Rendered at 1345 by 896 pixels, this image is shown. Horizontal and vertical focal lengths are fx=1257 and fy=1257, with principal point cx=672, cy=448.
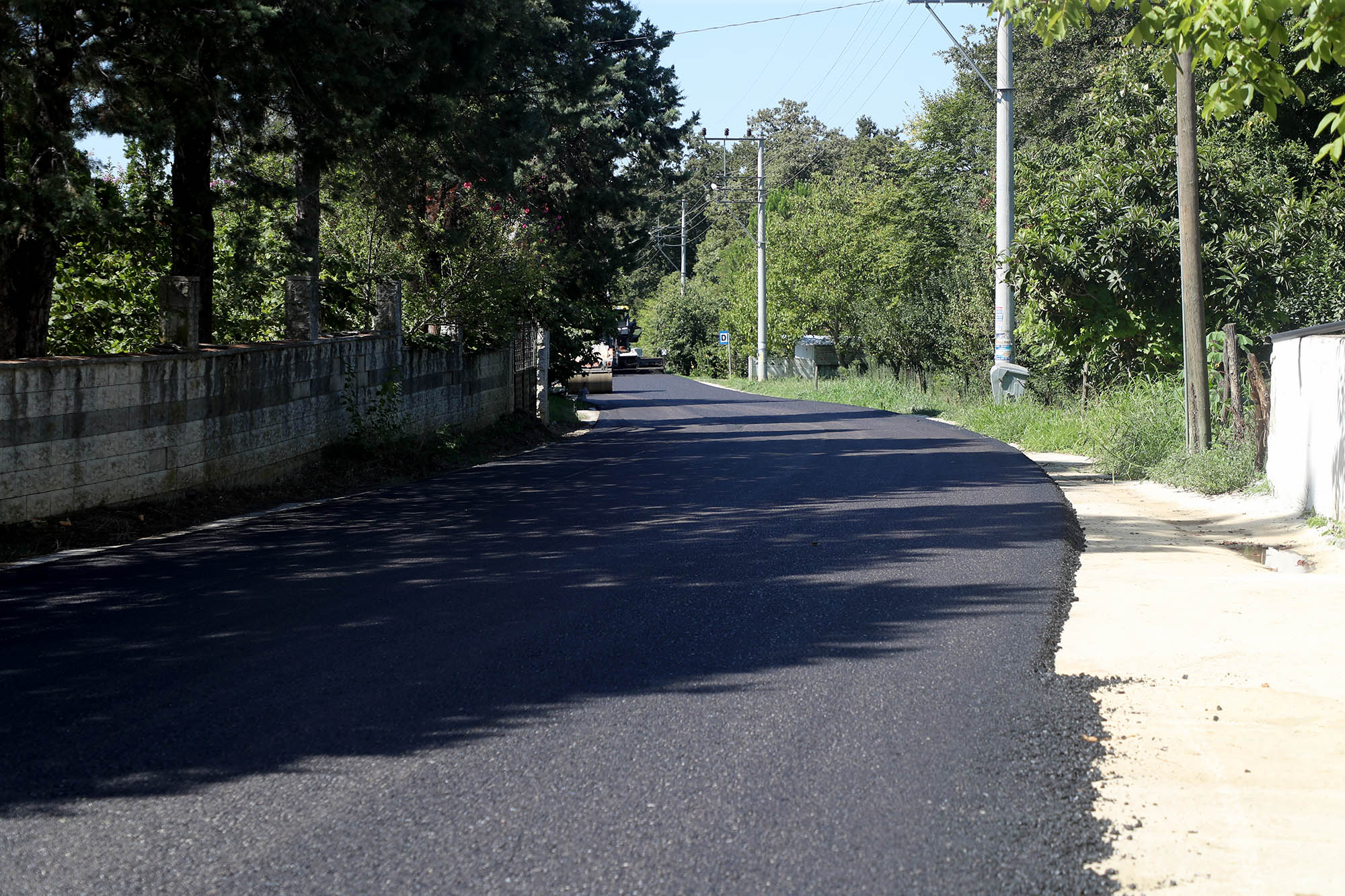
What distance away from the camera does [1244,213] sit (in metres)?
22.8

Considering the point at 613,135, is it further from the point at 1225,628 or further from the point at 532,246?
the point at 1225,628

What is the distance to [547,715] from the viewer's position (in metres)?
5.67

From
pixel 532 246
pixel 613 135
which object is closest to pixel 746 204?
pixel 613 135

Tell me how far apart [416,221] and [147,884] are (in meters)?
17.4

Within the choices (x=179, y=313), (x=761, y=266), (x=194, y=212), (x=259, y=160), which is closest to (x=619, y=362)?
(x=761, y=266)

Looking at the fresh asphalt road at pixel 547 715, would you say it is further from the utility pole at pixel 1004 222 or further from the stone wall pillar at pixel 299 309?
the utility pole at pixel 1004 222

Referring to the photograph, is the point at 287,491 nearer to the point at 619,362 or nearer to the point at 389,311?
the point at 389,311

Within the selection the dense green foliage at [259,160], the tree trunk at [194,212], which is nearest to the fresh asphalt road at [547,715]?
the dense green foliage at [259,160]

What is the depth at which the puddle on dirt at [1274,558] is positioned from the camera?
960 centimetres

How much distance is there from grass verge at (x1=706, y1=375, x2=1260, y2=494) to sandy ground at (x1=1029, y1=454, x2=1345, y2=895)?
3.44m

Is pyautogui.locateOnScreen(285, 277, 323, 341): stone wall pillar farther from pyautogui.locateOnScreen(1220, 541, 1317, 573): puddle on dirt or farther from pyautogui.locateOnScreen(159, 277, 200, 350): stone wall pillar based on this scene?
pyautogui.locateOnScreen(1220, 541, 1317, 573): puddle on dirt

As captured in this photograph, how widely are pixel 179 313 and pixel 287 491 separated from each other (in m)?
2.39

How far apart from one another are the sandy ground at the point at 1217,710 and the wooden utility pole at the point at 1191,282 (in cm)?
487

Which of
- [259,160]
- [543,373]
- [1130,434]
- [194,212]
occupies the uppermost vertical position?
[259,160]
